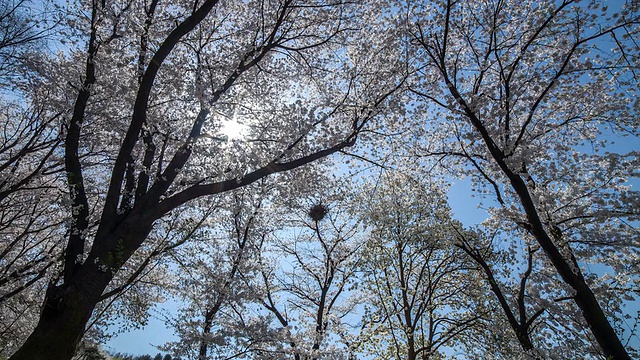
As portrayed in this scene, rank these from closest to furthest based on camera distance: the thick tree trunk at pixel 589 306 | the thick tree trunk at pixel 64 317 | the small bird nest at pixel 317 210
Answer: the thick tree trunk at pixel 64 317 → the thick tree trunk at pixel 589 306 → the small bird nest at pixel 317 210

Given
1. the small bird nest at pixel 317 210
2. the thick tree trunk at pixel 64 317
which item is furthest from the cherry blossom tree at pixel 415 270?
the thick tree trunk at pixel 64 317

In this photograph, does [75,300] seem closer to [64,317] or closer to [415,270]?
[64,317]

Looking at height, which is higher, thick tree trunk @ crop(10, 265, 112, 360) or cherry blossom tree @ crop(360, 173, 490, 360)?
cherry blossom tree @ crop(360, 173, 490, 360)

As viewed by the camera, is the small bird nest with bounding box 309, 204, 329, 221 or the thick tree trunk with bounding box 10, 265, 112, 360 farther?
the small bird nest with bounding box 309, 204, 329, 221

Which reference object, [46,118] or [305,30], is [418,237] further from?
[46,118]

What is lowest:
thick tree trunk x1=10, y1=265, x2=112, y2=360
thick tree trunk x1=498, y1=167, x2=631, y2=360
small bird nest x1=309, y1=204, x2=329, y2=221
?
thick tree trunk x1=10, y1=265, x2=112, y2=360

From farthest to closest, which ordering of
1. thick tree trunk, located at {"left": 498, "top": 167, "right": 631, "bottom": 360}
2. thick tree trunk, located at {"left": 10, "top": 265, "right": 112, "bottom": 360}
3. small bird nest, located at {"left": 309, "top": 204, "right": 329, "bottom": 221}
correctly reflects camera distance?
small bird nest, located at {"left": 309, "top": 204, "right": 329, "bottom": 221}
thick tree trunk, located at {"left": 498, "top": 167, "right": 631, "bottom": 360}
thick tree trunk, located at {"left": 10, "top": 265, "right": 112, "bottom": 360}

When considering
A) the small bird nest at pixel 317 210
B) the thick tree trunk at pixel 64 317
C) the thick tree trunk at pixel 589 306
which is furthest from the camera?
the small bird nest at pixel 317 210

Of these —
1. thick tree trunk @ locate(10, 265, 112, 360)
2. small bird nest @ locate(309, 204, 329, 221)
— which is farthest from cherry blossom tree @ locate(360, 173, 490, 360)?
thick tree trunk @ locate(10, 265, 112, 360)

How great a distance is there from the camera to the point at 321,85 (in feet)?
32.1

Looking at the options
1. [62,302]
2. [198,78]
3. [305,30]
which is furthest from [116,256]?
[305,30]

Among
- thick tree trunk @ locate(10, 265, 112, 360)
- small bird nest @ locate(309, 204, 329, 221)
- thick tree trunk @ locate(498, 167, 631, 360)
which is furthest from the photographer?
small bird nest @ locate(309, 204, 329, 221)

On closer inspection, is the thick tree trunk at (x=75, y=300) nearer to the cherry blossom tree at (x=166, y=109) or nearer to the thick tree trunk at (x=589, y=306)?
the cherry blossom tree at (x=166, y=109)

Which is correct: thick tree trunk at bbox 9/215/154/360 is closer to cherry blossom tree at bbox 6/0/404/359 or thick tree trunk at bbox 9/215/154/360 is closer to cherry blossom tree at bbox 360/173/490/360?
cherry blossom tree at bbox 6/0/404/359
